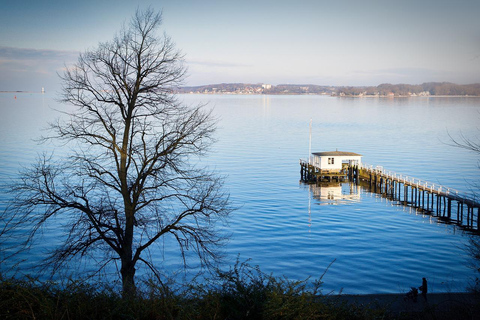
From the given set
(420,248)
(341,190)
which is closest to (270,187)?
(341,190)

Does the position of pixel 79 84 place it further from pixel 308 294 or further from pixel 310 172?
pixel 310 172

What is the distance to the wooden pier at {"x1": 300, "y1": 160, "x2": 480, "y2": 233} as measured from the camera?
46.0m

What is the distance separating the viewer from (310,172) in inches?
2717

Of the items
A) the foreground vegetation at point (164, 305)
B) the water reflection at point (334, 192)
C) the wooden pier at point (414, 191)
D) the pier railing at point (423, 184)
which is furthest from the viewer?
the water reflection at point (334, 192)

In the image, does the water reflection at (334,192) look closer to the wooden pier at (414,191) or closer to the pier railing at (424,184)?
the wooden pier at (414,191)

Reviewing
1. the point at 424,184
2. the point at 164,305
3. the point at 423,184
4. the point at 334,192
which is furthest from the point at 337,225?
the point at 164,305

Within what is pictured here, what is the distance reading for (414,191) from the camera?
61188 mm

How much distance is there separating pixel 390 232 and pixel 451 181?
82.1 ft

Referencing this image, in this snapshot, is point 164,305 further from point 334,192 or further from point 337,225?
point 334,192

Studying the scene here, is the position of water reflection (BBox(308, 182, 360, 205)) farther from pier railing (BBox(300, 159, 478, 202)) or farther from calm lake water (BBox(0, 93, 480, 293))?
pier railing (BBox(300, 159, 478, 202))

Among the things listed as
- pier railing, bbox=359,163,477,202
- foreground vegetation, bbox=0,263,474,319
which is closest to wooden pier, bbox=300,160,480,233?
pier railing, bbox=359,163,477,202

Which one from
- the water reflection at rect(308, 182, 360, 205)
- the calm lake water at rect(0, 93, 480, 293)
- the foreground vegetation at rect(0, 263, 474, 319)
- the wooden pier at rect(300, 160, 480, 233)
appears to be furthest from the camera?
the water reflection at rect(308, 182, 360, 205)

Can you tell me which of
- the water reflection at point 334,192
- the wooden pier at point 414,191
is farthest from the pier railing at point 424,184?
the water reflection at point 334,192

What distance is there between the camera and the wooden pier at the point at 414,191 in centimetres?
4604
